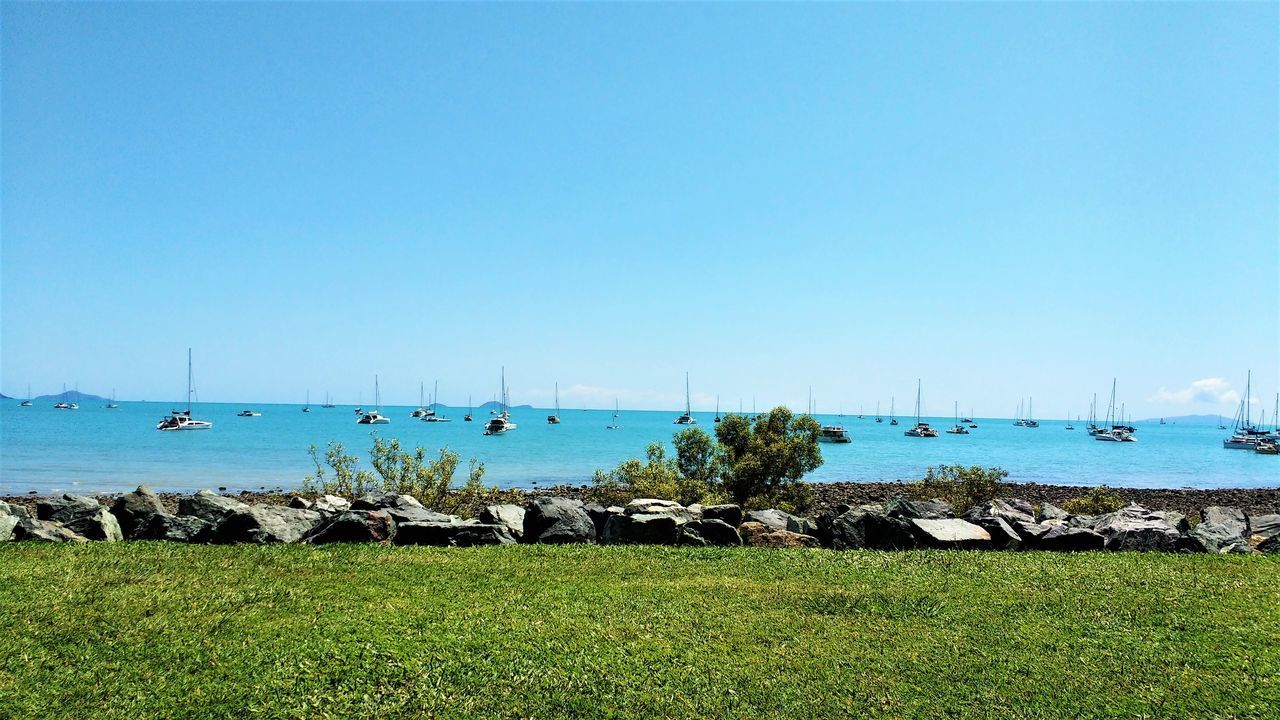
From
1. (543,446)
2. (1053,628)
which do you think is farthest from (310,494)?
(543,446)

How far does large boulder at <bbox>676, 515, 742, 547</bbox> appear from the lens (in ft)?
40.0

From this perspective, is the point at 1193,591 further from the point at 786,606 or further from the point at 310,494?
the point at 310,494

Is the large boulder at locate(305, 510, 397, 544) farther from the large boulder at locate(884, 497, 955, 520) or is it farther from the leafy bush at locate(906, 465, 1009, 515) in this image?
the leafy bush at locate(906, 465, 1009, 515)

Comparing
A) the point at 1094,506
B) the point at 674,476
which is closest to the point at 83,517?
the point at 674,476

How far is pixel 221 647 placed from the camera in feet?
22.2

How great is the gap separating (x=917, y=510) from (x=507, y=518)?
861 centimetres

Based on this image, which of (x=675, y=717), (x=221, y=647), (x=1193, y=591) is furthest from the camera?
(x=1193, y=591)

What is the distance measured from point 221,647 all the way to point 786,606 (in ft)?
19.3

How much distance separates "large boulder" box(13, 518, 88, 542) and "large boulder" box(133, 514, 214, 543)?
0.84 m

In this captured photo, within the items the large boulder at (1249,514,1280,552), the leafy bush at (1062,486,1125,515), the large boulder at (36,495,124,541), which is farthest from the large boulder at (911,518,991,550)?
the large boulder at (36,495,124,541)

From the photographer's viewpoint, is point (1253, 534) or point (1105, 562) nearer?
point (1105, 562)

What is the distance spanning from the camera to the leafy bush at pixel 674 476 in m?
19.8

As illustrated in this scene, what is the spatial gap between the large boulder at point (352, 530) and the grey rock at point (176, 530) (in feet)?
5.76

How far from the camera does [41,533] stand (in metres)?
11.3
